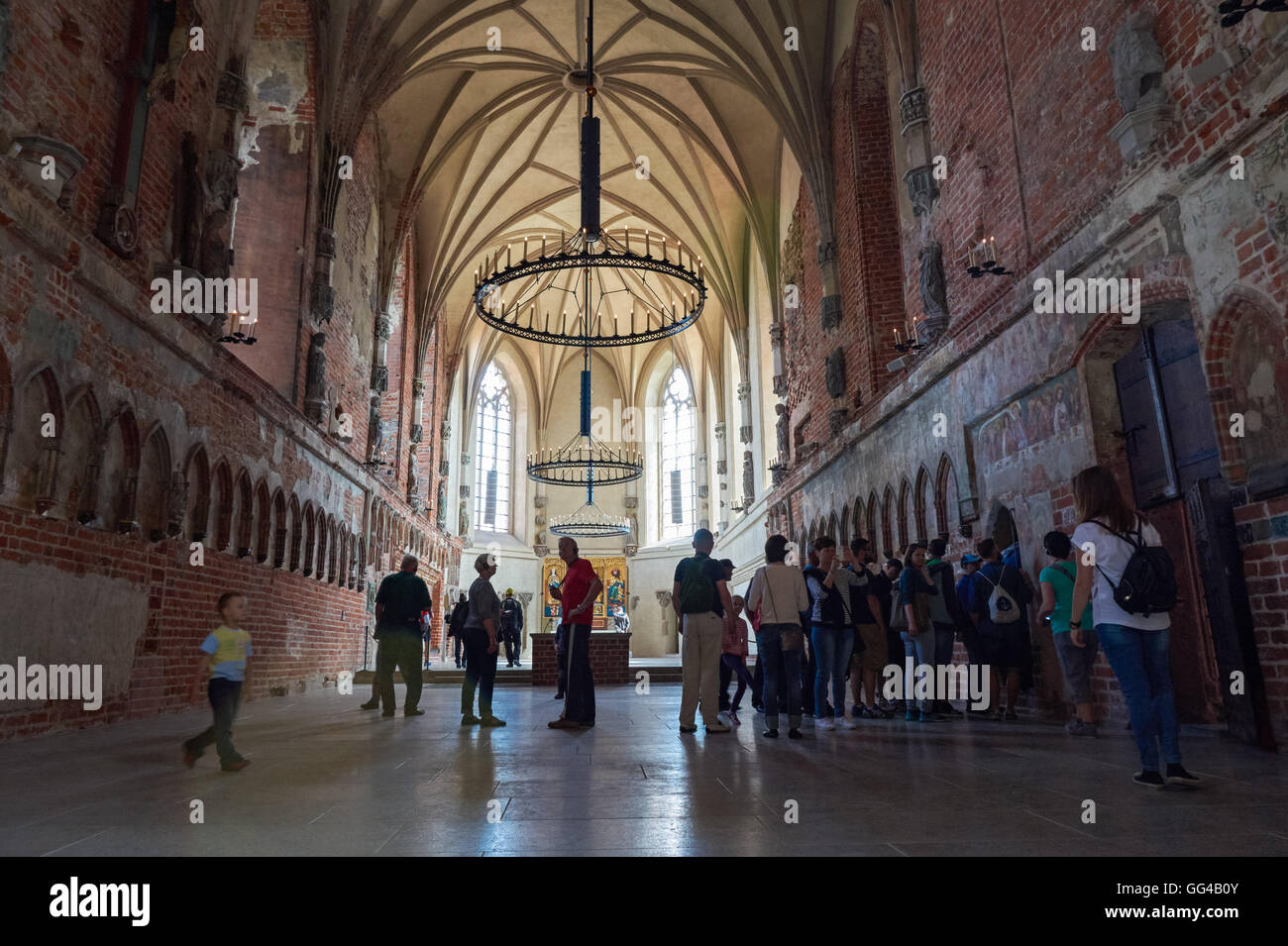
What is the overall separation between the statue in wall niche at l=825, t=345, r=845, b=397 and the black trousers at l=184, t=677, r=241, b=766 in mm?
10867

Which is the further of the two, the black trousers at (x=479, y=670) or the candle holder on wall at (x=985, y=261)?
the candle holder on wall at (x=985, y=261)

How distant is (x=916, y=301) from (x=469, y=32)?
36.5 ft

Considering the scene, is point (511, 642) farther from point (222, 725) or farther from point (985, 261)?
point (222, 725)

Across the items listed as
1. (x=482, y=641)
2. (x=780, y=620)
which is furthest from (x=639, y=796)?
(x=482, y=641)

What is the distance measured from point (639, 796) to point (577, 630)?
3.18m

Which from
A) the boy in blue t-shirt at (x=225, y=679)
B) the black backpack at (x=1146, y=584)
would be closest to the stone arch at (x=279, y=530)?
the boy in blue t-shirt at (x=225, y=679)

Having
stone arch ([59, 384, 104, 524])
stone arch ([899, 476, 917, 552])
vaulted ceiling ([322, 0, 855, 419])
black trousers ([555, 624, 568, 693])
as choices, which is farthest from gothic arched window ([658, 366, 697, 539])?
stone arch ([59, 384, 104, 524])

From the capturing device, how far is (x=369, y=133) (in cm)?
1667

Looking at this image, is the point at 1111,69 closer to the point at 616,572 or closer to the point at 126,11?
the point at 126,11

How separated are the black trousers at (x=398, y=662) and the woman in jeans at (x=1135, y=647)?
234 inches

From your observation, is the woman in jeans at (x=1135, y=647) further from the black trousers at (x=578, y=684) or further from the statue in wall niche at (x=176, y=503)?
the statue in wall niche at (x=176, y=503)

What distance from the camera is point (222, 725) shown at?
4.59 m

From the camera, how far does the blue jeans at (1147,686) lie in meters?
Answer: 3.79

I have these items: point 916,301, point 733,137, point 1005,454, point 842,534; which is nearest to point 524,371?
point 733,137
